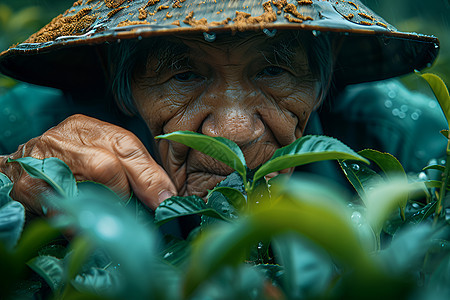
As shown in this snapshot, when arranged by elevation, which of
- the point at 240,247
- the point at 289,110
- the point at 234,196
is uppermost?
the point at 240,247

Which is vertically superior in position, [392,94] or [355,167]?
[355,167]

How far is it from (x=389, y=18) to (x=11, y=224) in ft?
9.53

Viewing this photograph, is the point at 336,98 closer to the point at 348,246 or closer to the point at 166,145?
the point at 166,145

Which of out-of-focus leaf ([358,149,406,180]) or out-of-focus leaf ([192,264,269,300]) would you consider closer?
out-of-focus leaf ([192,264,269,300])

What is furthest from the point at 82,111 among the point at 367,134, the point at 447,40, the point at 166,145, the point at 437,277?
the point at 447,40

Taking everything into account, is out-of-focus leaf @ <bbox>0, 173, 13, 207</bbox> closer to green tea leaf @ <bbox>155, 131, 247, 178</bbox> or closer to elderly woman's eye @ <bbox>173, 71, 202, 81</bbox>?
green tea leaf @ <bbox>155, 131, 247, 178</bbox>

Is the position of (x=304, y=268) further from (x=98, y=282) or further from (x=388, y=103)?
(x=388, y=103)

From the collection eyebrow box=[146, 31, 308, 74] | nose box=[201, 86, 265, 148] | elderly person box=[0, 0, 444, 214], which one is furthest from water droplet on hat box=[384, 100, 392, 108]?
nose box=[201, 86, 265, 148]

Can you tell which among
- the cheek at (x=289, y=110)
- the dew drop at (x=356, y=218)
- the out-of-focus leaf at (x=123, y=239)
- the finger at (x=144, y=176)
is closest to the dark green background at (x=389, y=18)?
the cheek at (x=289, y=110)

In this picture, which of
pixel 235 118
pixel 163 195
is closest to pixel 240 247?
pixel 163 195

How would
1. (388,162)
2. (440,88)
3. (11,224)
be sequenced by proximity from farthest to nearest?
1. (388,162)
2. (440,88)
3. (11,224)

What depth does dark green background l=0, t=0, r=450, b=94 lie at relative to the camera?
1.99 m

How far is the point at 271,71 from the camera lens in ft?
3.35

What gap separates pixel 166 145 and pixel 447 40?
6.51 ft
